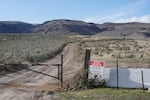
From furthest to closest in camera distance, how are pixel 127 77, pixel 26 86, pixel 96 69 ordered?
pixel 26 86
pixel 96 69
pixel 127 77

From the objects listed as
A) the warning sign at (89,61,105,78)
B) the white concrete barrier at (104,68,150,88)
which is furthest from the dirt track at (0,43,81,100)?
the white concrete barrier at (104,68,150,88)

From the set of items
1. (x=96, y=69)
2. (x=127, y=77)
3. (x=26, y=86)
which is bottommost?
(x=26, y=86)

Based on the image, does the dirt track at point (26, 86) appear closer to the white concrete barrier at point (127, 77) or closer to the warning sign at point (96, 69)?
the warning sign at point (96, 69)

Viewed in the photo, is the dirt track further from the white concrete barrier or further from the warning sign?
the white concrete barrier

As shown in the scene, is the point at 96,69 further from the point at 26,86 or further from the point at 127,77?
the point at 26,86

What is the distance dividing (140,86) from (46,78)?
715 centimetres

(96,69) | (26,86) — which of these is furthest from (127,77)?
(26,86)

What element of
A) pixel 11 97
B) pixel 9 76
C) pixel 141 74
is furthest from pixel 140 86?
pixel 9 76

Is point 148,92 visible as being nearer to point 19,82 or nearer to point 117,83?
point 117,83

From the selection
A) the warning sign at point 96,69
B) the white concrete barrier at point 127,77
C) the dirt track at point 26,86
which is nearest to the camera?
the dirt track at point 26,86

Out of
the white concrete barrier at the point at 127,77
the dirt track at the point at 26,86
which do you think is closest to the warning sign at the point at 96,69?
the white concrete barrier at the point at 127,77

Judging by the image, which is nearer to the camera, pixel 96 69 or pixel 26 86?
pixel 96 69

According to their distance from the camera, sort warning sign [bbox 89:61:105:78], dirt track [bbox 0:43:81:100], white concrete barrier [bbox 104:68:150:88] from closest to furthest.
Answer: dirt track [bbox 0:43:81:100]
white concrete barrier [bbox 104:68:150:88]
warning sign [bbox 89:61:105:78]

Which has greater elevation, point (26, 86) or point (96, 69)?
point (96, 69)
